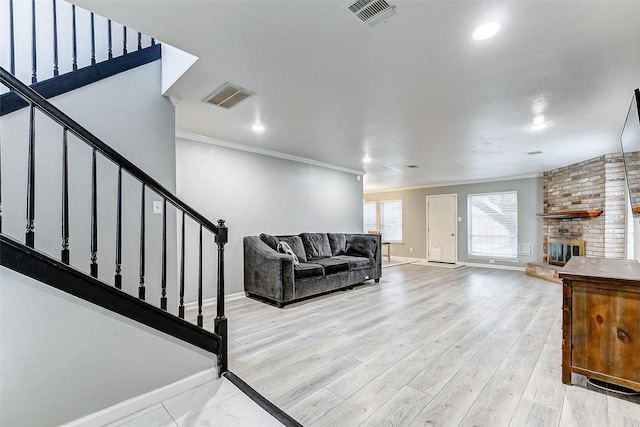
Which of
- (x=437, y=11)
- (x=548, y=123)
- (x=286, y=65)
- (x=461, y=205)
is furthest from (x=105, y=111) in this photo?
(x=461, y=205)

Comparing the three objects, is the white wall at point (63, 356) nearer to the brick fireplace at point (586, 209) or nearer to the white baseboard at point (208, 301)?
the white baseboard at point (208, 301)

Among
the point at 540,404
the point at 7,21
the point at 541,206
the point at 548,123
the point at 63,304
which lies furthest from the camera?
the point at 541,206

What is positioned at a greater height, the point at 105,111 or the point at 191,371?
the point at 105,111

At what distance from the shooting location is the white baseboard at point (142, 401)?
1546 mm

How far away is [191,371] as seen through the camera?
1933mm

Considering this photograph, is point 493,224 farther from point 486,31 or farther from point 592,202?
point 486,31

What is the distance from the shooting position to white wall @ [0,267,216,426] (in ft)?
4.42

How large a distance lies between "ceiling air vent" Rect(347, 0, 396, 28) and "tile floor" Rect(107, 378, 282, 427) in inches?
89.7

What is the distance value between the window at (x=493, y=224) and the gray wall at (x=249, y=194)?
3.97 meters

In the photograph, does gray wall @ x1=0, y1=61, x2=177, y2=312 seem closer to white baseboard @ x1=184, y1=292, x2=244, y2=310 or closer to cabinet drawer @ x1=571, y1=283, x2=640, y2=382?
white baseboard @ x1=184, y1=292, x2=244, y2=310

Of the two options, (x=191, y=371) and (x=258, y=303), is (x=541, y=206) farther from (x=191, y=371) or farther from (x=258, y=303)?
(x=191, y=371)

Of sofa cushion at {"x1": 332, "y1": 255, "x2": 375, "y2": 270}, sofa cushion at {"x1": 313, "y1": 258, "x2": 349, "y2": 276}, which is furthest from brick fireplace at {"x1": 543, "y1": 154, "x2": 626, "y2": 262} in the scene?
sofa cushion at {"x1": 313, "y1": 258, "x2": 349, "y2": 276}

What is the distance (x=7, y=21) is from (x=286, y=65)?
6.78ft

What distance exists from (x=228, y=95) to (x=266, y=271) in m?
2.20
